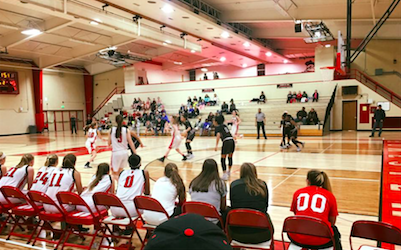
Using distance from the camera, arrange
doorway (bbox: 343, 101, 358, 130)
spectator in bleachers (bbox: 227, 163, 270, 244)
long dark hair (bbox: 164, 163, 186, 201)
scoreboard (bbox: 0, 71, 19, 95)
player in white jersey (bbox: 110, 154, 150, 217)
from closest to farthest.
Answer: spectator in bleachers (bbox: 227, 163, 270, 244) < long dark hair (bbox: 164, 163, 186, 201) < player in white jersey (bbox: 110, 154, 150, 217) < doorway (bbox: 343, 101, 358, 130) < scoreboard (bbox: 0, 71, 19, 95)

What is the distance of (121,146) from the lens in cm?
640

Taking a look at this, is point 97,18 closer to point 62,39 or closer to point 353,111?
point 62,39

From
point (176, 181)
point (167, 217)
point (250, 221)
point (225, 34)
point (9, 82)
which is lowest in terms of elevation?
point (167, 217)

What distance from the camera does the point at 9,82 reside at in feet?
82.0

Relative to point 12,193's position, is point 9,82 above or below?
above

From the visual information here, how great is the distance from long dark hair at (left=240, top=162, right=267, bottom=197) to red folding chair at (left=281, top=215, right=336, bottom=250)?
591 millimetres

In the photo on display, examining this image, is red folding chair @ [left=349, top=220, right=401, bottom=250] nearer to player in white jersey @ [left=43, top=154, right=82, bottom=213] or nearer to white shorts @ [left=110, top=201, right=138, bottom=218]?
white shorts @ [left=110, top=201, right=138, bottom=218]

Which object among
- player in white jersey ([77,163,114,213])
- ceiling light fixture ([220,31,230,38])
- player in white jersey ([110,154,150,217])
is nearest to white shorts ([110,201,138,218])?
player in white jersey ([110,154,150,217])

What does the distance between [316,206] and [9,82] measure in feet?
91.3

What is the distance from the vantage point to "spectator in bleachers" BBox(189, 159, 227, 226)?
3539 millimetres

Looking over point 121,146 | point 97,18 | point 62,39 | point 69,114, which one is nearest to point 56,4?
point 97,18

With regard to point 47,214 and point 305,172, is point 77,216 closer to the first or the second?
point 47,214

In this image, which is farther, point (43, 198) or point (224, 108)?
point (224, 108)

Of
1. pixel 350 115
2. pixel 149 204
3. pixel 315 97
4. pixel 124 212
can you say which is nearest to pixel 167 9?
pixel 124 212
